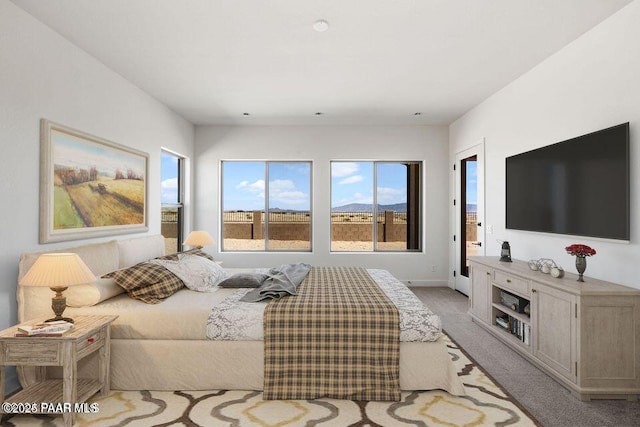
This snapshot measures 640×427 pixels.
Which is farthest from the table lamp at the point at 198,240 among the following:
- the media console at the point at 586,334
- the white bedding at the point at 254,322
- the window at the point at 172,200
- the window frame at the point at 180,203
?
the media console at the point at 586,334

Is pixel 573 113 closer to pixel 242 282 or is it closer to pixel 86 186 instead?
pixel 242 282

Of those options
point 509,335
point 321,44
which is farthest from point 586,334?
point 321,44

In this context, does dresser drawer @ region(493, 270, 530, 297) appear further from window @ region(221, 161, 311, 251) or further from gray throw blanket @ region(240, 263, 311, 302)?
window @ region(221, 161, 311, 251)

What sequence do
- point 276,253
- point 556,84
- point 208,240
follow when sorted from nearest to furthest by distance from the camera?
1. point 556,84
2. point 208,240
3. point 276,253

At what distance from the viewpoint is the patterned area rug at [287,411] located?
216 centimetres

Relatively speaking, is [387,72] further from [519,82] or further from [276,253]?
[276,253]

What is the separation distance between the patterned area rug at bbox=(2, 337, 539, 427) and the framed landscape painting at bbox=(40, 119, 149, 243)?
1429 mm

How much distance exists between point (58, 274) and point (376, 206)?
4.82 m

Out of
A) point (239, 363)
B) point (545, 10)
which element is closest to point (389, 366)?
point (239, 363)

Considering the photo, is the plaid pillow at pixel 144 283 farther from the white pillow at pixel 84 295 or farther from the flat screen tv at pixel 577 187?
the flat screen tv at pixel 577 187

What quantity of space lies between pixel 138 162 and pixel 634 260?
4.76 metres

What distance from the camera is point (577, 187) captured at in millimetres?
2951

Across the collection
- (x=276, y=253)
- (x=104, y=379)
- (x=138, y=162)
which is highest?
(x=138, y=162)

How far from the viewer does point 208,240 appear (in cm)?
479
